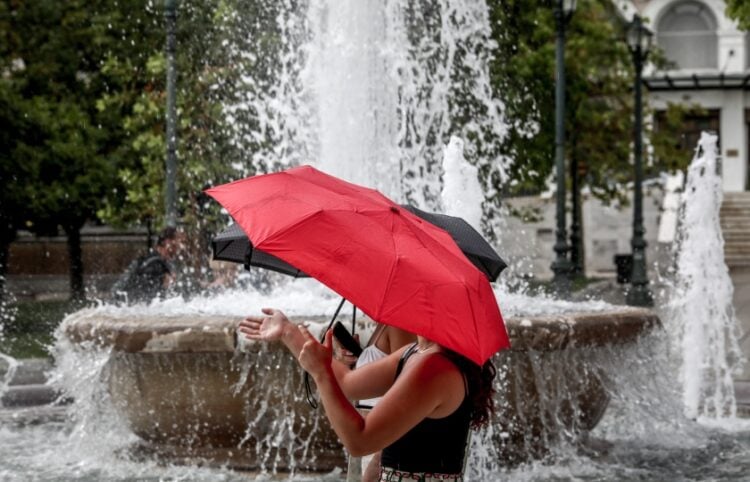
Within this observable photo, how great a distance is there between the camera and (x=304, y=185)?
4.19 metres

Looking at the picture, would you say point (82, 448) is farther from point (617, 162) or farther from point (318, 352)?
point (617, 162)

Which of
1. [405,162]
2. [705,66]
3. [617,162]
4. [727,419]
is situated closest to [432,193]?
[405,162]

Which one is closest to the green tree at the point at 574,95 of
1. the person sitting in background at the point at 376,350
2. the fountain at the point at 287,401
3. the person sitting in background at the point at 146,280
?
the person sitting in background at the point at 146,280

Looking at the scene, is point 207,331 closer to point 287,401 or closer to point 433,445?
point 287,401

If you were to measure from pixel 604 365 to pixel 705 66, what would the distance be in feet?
142

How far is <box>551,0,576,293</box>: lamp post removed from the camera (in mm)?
19766

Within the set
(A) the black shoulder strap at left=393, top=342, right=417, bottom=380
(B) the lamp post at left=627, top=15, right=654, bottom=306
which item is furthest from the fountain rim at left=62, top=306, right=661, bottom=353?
(B) the lamp post at left=627, top=15, right=654, bottom=306

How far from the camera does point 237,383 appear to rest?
774 centimetres

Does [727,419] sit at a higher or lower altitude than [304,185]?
lower

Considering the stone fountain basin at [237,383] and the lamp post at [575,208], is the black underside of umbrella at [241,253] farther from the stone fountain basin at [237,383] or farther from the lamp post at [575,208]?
the lamp post at [575,208]

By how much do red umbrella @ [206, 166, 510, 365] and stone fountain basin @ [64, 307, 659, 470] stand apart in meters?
3.60

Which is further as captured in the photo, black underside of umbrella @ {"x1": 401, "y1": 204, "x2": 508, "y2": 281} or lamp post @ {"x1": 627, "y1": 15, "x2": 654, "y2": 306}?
lamp post @ {"x1": 627, "y1": 15, "x2": 654, "y2": 306}

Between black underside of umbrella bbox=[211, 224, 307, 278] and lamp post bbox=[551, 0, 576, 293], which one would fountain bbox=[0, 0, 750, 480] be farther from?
lamp post bbox=[551, 0, 576, 293]

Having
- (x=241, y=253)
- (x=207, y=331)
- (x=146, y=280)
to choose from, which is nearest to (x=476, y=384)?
(x=241, y=253)
